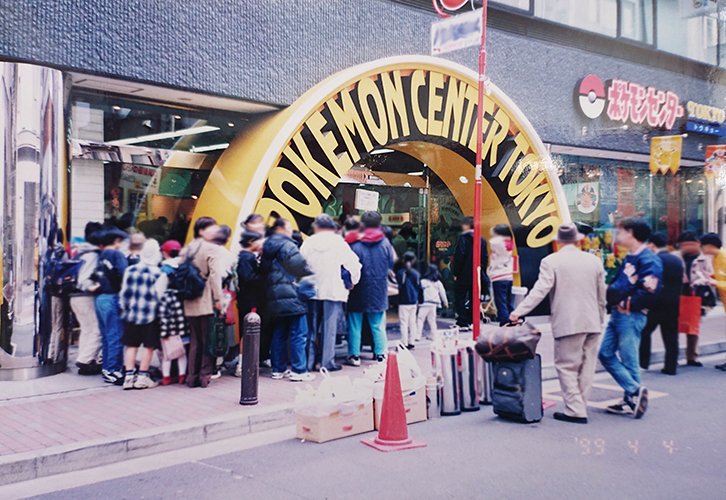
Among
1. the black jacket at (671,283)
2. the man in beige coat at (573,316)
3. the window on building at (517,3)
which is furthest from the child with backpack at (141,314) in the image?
the window on building at (517,3)

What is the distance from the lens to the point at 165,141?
10273 mm

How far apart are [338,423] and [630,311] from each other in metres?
3.31

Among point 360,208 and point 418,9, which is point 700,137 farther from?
point 360,208

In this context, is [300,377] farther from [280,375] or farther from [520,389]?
[520,389]

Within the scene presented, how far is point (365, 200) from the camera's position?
11.5m

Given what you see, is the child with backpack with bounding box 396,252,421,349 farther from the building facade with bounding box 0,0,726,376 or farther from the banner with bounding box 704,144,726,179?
the banner with bounding box 704,144,726,179

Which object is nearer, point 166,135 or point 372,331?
point 372,331

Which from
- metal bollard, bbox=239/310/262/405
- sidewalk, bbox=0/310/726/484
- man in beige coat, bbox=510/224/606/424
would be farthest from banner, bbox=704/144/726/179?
metal bollard, bbox=239/310/262/405

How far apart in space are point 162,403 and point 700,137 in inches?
597

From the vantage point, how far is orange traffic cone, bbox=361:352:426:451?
6.19 meters

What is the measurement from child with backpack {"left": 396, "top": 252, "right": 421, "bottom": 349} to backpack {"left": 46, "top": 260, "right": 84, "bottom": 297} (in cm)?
452

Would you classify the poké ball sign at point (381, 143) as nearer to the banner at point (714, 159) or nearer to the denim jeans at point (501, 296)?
the denim jeans at point (501, 296)

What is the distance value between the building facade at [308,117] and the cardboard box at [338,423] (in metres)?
3.54

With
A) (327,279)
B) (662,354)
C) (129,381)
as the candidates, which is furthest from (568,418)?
(662,354)
